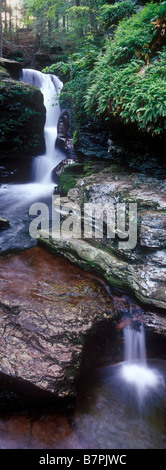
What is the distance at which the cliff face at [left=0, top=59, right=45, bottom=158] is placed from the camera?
9804mm

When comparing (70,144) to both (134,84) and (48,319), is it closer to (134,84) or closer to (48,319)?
(134,84)

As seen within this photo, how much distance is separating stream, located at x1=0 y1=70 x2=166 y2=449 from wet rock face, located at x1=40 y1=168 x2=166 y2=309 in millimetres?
245

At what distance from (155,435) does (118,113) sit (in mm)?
5533

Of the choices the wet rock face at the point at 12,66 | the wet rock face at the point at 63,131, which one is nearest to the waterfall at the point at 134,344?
the wet rock face at the point at 63,131

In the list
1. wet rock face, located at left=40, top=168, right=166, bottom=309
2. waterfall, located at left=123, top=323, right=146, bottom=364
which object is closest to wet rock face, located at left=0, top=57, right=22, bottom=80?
wet rock face, located at left=40, top=168, right=166, bottom=309

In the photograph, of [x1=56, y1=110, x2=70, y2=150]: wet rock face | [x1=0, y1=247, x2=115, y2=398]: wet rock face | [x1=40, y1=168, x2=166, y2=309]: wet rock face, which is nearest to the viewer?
[x1=0, y1=247, x2=115, y2=398]: wet rock face

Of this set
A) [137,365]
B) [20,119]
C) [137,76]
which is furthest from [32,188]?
[137,365]

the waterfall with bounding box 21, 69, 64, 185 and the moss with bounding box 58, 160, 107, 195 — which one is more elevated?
the waterfall with bounding box 21, 69, 64, 185

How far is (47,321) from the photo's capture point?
128 inches

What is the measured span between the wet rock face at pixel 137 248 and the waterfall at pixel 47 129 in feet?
19.0

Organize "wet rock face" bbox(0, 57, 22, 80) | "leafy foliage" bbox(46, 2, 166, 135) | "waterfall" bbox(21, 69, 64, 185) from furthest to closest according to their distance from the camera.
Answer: "wet rock face" bbox(0, 57, 22, 80) → "waterfall" bbox(21, 69, 64, 185) → "leafy foliage" bbox(46, 2, 166, 135)
